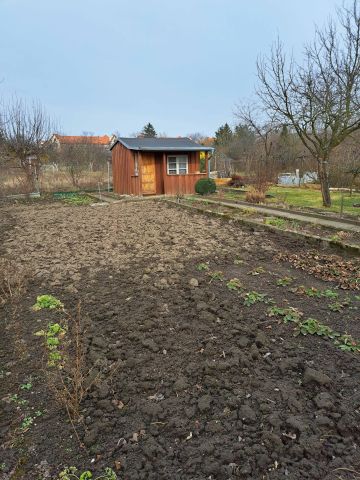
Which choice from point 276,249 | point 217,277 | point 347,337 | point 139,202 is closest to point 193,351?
point 347,337

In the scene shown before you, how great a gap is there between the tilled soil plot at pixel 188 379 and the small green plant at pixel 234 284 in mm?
42

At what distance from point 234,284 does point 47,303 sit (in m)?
2.46

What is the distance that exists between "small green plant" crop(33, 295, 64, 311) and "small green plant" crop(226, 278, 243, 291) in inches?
86.5

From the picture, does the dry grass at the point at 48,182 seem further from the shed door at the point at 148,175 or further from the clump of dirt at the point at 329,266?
the clump of dirt at the point at 329,266

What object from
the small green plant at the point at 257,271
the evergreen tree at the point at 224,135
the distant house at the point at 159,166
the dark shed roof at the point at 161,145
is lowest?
the small green plant at the point at 257,271

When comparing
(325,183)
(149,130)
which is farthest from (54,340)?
(149,130)

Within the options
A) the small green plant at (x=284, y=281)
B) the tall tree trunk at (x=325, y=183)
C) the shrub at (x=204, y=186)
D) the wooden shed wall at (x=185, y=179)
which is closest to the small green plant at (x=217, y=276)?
the small green plant at (x=284, y=281)

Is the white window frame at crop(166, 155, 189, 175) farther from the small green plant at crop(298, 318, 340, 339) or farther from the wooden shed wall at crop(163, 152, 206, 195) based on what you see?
the small green plant at crop(298, 318, 340, 339)

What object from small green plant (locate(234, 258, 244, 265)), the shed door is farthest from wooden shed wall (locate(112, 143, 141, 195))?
small green plant (locate(234, 258, 244, 265))

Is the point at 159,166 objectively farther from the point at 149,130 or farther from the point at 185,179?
the point at 149,130

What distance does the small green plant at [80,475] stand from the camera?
183 centimetres

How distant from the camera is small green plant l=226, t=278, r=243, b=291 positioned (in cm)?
434

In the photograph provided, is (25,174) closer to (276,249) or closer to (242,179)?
(242,179)

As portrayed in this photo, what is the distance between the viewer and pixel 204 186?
601 inches
